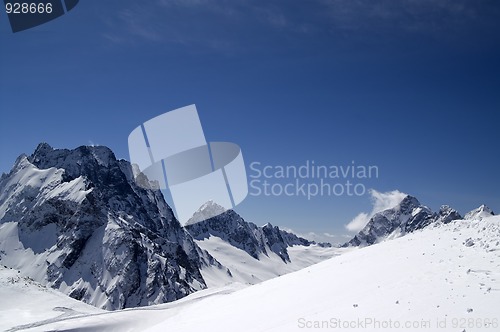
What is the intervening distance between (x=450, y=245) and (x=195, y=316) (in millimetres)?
14382

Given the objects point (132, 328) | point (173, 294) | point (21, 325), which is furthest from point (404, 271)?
point (173, 294)

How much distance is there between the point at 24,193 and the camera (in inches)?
7618

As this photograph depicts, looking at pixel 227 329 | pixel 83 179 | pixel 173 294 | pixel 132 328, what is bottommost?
pixel 173 294

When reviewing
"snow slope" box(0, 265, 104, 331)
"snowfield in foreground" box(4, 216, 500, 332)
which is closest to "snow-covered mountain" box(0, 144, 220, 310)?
"snow slope" box(0, 265, 104, 331)

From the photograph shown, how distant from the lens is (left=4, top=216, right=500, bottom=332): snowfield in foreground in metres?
12.2

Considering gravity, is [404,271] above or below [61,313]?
above

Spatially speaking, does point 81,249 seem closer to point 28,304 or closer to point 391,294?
point 28,304

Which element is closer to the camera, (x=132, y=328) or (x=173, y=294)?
(x=132, y=328)

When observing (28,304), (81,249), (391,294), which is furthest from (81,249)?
(391,294)

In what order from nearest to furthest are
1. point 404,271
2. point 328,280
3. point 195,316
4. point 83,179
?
point 404,271 < point 328,280 < point 195,316 < point 83,179

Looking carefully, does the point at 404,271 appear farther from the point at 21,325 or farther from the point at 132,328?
the point at 21,325

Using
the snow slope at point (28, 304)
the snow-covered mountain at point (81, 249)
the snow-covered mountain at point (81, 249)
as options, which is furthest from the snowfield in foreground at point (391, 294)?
the snow-covered mountain at point (81, 249)

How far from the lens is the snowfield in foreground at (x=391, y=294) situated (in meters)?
12.2

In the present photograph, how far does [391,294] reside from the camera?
14.8 m
